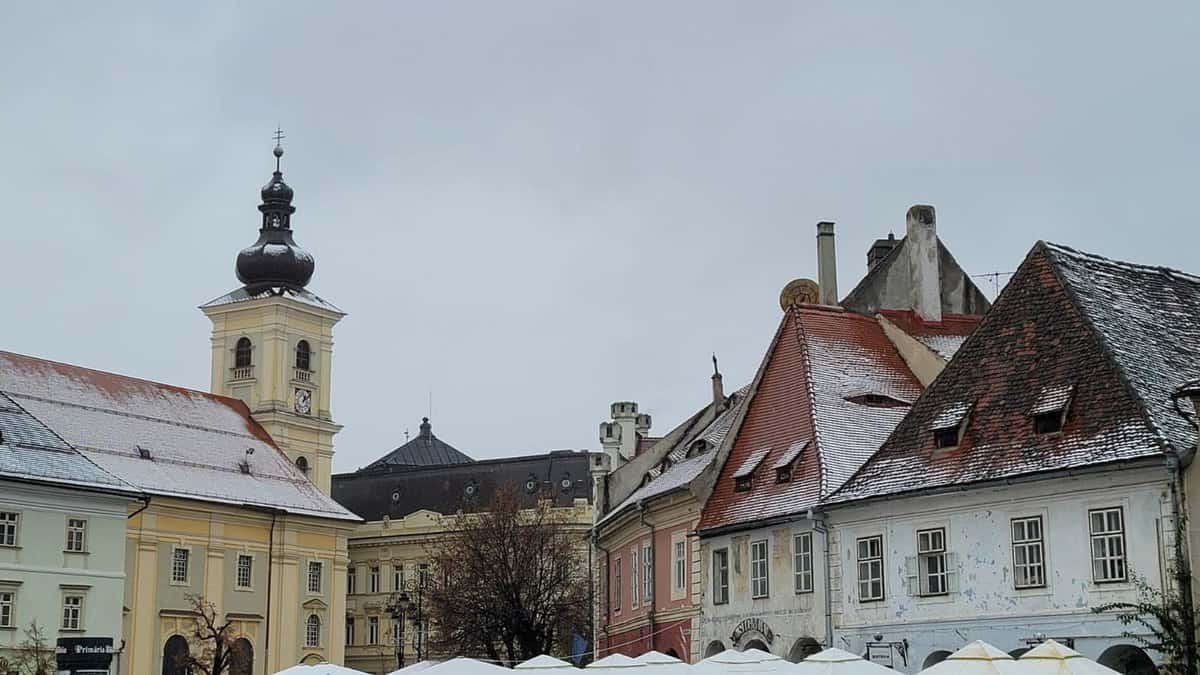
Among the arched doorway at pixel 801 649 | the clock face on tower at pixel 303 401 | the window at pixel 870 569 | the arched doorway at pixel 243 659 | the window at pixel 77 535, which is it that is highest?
the clock face on tower at pixel 303 401

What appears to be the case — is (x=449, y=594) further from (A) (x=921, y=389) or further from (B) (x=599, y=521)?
(A) (x=921, y=389)

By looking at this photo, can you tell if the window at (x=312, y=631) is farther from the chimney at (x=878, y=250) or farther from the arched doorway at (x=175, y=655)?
the chimney at (x=878, y=250)

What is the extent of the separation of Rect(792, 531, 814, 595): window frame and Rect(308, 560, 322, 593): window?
54986mm

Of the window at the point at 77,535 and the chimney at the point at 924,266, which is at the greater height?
the chimney at the point at 924,266

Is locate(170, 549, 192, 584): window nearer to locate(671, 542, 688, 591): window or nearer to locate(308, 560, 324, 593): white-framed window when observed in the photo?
locate(308, 560, 324, 593): white-framed window

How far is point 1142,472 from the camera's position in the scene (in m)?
29.8

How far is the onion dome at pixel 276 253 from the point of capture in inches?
4087

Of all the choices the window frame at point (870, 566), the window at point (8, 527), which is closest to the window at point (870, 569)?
the window frame at point (870, 566)

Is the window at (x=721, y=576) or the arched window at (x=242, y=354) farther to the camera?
the arched window at (x=242, y=354)

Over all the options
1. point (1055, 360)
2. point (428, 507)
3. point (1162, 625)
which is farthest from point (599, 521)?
point (428, 507)

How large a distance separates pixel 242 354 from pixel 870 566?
71.8 meters

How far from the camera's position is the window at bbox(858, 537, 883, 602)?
116 feet

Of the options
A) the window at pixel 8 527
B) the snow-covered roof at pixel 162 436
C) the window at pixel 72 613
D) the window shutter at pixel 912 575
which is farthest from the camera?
the snow-covered roof at pixel 162 436

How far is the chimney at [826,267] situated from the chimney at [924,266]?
2.20m
